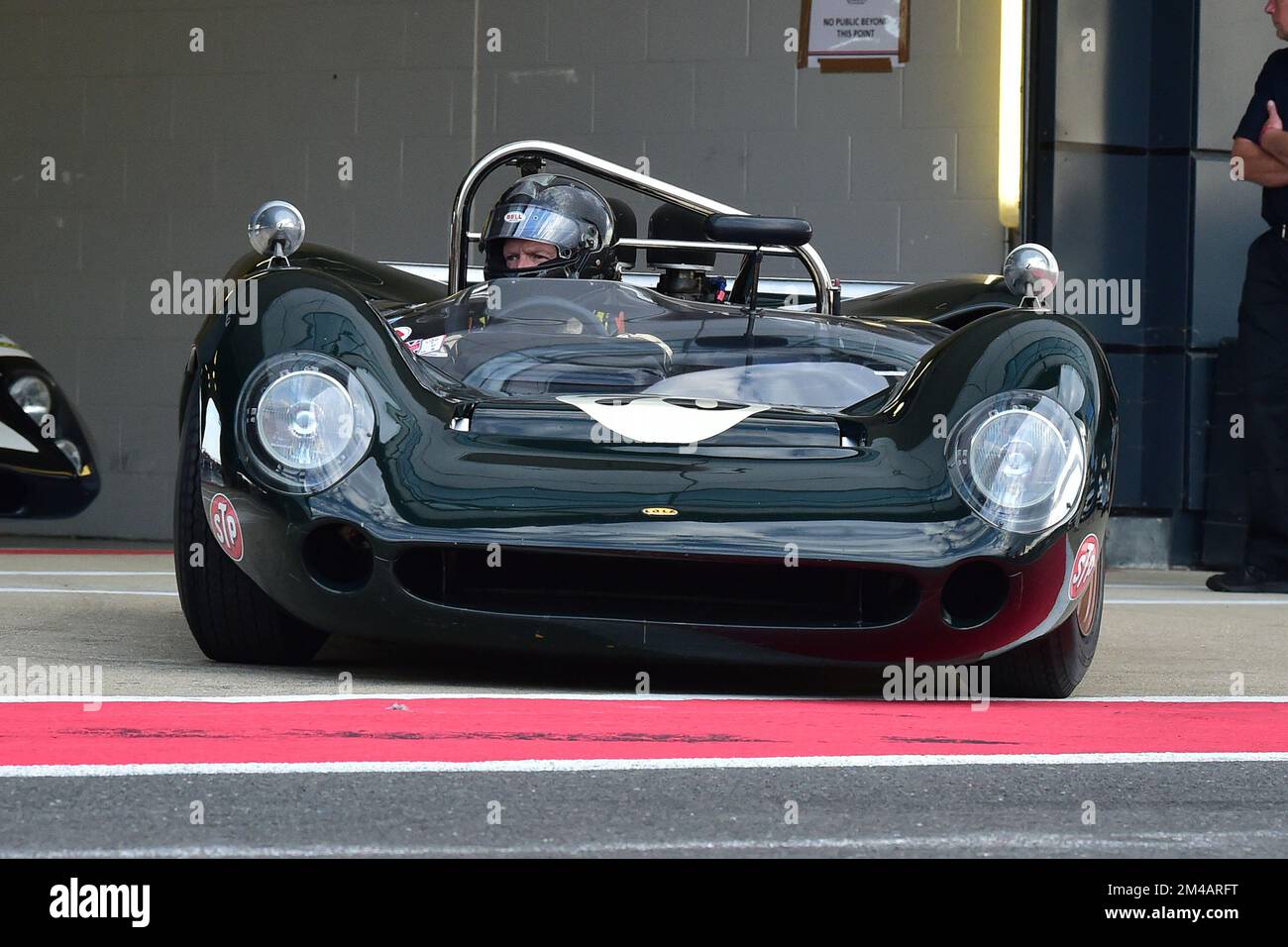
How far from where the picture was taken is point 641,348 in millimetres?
3492

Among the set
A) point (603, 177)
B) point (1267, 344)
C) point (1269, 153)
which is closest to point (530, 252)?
point (603, 177)

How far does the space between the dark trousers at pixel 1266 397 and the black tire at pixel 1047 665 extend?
316cm

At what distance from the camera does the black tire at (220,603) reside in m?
3.12

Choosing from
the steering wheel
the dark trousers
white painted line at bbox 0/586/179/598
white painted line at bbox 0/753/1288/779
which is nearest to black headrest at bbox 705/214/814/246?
the steering wheel

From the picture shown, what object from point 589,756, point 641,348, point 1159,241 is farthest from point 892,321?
point 1159,241

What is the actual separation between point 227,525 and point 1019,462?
1237mm

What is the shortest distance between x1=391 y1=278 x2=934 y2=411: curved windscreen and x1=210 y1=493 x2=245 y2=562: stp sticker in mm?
459

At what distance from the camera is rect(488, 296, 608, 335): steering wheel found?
11.9 feet

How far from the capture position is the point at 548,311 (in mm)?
3686

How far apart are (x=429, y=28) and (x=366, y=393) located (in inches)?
211

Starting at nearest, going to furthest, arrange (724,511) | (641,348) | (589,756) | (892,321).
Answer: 1. (589,756)
2. (724,511)
3. (641,348)
4. (892,321)

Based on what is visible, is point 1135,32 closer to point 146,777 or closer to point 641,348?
point 641,348
